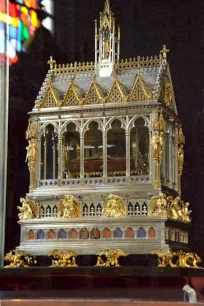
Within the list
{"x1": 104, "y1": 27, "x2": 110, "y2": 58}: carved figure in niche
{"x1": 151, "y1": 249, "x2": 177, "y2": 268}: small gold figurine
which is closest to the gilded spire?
{"x1": 104, "y1": 27, "x2": 110, "y2": 58}: carved figure in niche

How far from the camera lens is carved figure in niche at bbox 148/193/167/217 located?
9484mm

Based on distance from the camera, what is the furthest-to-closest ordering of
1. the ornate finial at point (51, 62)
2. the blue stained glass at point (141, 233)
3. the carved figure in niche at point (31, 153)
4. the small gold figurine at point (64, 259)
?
1. the ornate finial at point (51, 62)
2. the carved figure in niche at point (31, 153)
3. the small gold figurine at point (64, 259)
4. the blue stained glass at point (141, 233)

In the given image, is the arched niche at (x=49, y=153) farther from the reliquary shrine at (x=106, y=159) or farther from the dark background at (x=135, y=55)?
the dark background at (x=135, y=55)

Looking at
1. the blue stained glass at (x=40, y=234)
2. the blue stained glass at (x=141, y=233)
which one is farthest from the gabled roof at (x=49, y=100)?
the blue stained glass at (x=141, y=233)

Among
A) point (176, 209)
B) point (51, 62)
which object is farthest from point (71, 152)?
point (176, 209)

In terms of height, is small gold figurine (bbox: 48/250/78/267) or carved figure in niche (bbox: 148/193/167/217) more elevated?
carved figure in niche (bbox: 148/193/167/217)

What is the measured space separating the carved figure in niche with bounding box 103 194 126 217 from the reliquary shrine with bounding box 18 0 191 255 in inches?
0.5

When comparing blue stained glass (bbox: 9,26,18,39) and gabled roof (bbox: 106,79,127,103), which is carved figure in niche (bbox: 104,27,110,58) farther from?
blue stained glass (bbox: 9,26,18,39)

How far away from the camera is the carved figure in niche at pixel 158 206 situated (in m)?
9.48

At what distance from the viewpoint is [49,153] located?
10469mm

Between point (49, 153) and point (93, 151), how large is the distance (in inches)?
24.0

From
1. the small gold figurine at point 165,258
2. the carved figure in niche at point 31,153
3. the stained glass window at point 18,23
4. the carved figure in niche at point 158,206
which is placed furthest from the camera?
the stained glass window at point 18,23

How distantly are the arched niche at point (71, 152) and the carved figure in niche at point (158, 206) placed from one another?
1.14m

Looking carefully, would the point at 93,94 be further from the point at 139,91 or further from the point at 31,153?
the point at 31,153
